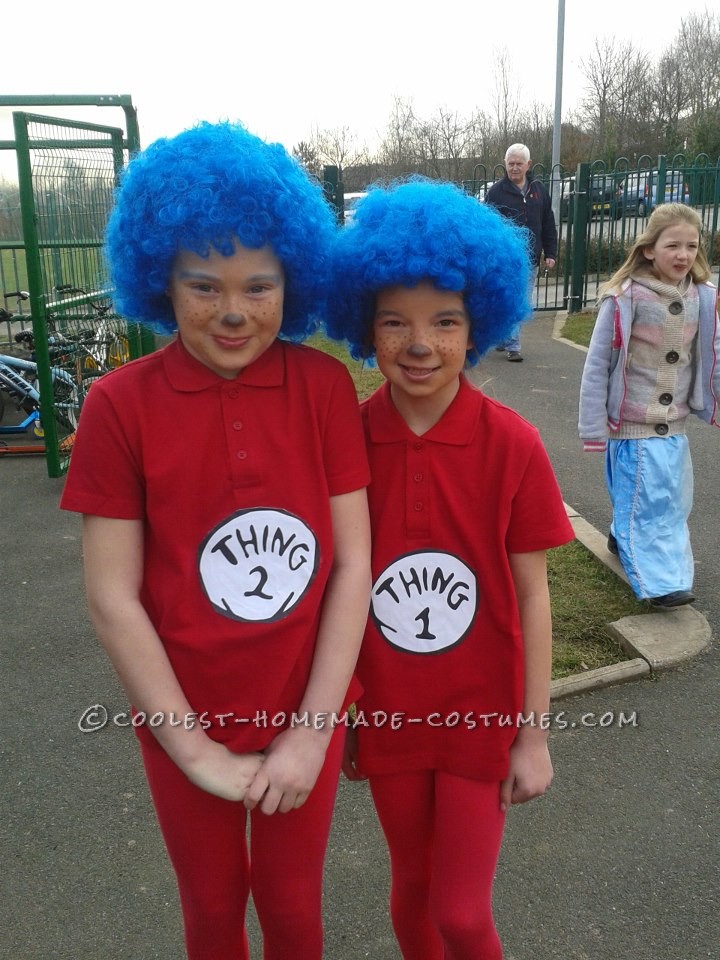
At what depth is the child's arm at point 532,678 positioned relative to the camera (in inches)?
65.9

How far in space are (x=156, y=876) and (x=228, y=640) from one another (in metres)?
1.26

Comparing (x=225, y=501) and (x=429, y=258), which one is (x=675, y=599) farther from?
(x=225, y=501)

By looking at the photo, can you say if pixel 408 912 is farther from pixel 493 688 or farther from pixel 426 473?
pixel 426 473

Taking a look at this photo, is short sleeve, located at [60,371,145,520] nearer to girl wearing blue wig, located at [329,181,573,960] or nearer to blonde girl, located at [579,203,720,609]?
girl wearing blue wig, located at [329,181,573,960]

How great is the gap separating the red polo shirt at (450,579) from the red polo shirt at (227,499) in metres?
0.14

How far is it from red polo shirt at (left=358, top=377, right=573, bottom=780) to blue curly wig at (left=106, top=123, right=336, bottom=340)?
0.35 meters

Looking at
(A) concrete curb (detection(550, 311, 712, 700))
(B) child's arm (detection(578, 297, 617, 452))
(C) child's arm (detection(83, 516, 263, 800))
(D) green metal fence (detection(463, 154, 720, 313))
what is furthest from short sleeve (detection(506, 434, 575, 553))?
(D) green metal fence (detection(463, 154, 720, 313))

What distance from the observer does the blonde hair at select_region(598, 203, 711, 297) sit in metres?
3.66

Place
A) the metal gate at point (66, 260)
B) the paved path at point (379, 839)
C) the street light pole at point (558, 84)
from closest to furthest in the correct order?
the paved path at point (379, 839), the metal gate at point (66, 260), the street light pole at point (558, 84)

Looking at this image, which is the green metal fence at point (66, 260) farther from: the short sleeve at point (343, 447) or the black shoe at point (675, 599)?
the short sleeve at point (343, 447)

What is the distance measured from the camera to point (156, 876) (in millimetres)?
2416

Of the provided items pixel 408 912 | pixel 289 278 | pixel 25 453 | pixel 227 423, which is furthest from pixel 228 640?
pixel 25 453

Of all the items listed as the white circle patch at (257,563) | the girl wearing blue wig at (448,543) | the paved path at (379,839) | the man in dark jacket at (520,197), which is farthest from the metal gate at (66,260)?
the white circle patch at (257,563)

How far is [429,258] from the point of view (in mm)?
1557
